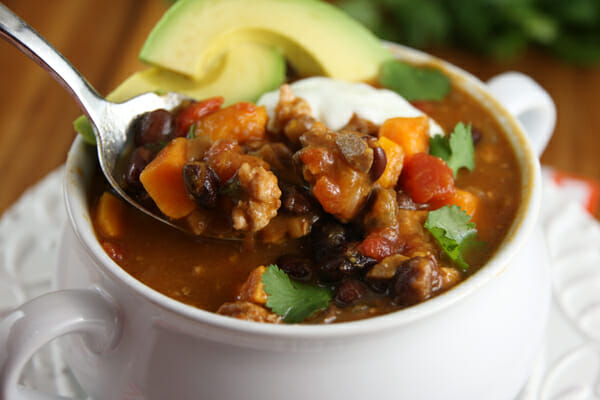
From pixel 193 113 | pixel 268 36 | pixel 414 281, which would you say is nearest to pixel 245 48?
pixel 268 36

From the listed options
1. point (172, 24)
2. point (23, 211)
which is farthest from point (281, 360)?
point (23, 211)

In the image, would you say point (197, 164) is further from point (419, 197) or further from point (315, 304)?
point (419, 197)

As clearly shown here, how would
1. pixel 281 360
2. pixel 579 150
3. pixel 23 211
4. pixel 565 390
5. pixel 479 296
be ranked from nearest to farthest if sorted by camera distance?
pixel 281 360
pixel 479 296
pixel 565 390
pixel 23 211
pixel 579 150

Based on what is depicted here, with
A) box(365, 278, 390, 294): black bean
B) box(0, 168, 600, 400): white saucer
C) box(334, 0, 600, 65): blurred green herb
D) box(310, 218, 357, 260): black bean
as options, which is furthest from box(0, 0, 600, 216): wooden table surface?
box(365, 278, 390, 294): black bean

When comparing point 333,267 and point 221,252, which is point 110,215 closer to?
point 221,252

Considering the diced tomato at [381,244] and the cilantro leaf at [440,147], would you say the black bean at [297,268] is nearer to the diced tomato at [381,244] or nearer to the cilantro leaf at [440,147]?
the diced tomato at [381,244]

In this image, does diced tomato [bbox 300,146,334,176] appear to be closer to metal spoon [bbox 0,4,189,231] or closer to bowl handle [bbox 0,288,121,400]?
metal spoon [bbox 0,4,189,231]
